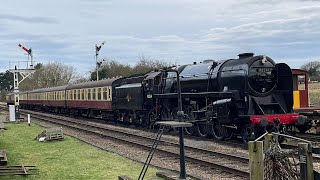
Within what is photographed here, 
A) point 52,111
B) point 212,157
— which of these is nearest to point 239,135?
point 212,157

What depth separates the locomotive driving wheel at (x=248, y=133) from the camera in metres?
15.3

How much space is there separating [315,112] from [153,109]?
29.4 ft

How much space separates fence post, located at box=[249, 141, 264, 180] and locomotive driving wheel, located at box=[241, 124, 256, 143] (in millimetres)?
10043

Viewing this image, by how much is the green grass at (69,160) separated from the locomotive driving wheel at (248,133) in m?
4.72

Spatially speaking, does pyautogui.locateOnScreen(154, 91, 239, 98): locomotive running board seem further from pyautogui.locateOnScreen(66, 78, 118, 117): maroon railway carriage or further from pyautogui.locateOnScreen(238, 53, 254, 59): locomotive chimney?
pyautogui.locateOnScreen(66, 78, 118, 117): maroon railway carriage

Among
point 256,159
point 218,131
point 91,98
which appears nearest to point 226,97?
point 218,131

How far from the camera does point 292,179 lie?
5707mm

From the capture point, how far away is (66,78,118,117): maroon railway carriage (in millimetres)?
30609

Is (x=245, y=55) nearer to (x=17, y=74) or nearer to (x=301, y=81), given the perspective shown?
(x=301, y=81)

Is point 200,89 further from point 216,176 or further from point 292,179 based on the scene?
point 292,179

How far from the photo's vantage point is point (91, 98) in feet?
113

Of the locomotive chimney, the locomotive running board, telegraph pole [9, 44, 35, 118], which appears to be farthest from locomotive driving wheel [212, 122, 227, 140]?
telegraph pole [9, 44, 35, 118]

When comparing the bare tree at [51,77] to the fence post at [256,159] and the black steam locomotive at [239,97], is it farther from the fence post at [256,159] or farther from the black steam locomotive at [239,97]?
the fence post at [256,159]

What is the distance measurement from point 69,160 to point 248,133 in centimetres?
648
